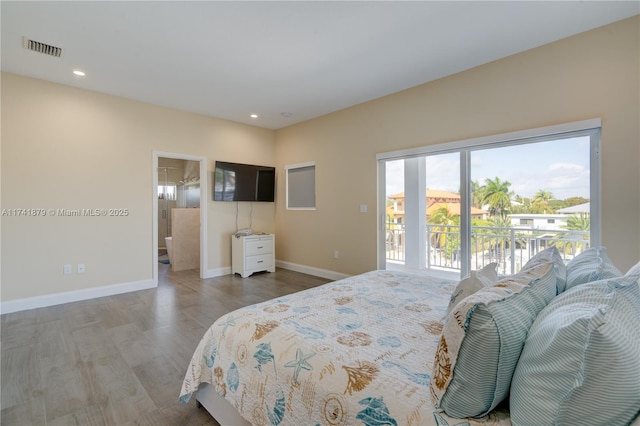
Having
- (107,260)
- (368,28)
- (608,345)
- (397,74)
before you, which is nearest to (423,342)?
(608,345)

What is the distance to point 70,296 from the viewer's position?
373 cm

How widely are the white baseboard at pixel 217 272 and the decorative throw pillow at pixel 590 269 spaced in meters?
4.82

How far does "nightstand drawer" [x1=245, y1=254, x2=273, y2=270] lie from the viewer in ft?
16.6

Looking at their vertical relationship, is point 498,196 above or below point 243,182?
below

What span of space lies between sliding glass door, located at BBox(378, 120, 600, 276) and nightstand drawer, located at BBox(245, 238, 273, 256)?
217 cm

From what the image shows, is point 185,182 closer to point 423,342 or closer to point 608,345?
point 423,342

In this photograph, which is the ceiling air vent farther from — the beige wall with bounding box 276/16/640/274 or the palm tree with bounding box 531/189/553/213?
the palm tree with bounding box 531/189/553/213

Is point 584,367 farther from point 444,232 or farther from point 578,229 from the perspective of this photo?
point 444,232

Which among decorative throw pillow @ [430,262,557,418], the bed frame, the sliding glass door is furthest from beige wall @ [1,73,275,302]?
decorative throw pillow @ [430,262,557,418]

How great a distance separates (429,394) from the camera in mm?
941

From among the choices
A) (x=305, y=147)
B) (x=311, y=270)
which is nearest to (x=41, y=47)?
(x=305, y=147)

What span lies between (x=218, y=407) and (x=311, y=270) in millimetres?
3688

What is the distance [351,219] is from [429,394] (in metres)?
3.72

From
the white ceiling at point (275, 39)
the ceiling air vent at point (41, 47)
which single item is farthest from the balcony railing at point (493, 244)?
the ceiling air vent at point (41, 47)
